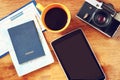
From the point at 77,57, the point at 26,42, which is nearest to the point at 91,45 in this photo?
the point at 77,57

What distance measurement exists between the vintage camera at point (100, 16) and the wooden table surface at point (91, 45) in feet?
0.06

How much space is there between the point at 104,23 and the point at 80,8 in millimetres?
95

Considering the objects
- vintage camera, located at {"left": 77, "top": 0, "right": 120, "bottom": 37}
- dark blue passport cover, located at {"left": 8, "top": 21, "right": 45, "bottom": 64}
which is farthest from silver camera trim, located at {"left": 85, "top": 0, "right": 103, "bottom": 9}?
dark blue passport cover, located at {"left": 8, "top": 21, "right": 45, "bottom": 64}

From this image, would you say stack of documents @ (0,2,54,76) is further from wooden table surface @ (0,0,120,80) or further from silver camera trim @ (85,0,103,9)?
silver camera trim @ (85,0,103,9)

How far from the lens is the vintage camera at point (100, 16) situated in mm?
1050

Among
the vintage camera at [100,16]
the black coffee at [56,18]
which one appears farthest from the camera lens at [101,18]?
the black coffee at [56,18]

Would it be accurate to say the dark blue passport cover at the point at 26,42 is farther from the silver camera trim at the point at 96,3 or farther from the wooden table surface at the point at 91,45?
the silver camera trim at the point at 96,3

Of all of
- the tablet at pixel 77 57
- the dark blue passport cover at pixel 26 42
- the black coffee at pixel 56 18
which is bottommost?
the tablet at pixel 77 57

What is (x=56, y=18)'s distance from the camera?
3.40ft

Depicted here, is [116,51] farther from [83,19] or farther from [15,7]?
[15,7]

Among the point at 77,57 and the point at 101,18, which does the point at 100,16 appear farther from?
the point at 77,57

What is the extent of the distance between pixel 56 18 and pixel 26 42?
0.14 meters

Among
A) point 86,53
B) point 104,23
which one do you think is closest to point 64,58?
point 86,53

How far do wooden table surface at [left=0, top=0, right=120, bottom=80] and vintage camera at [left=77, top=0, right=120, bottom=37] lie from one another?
0.06 ft
